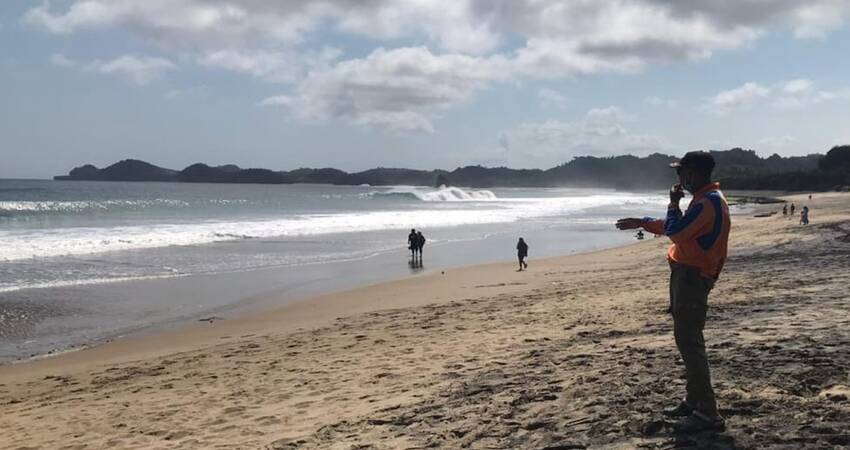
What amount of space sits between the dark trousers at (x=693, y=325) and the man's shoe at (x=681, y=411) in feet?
0.20

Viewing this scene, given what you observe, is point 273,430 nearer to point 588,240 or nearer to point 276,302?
point 276,302

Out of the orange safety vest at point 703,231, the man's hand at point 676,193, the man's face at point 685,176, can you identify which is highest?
the man's face at point 685,176

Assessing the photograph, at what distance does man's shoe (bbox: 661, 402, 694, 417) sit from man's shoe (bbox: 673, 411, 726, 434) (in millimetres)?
122

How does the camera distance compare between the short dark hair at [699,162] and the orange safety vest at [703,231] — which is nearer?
the orange safety vest at [703,231]

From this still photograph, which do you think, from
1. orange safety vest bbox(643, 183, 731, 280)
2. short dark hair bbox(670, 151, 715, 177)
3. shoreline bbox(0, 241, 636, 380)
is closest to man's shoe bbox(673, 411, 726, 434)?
orange safety vest bbox(643, 183, 731, 280)

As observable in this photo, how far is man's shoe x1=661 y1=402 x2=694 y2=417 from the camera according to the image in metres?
4.36

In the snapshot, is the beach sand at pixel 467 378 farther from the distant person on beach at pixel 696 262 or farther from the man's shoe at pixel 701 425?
the distant person on beach at pixel 696 262

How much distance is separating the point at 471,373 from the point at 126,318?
873cm

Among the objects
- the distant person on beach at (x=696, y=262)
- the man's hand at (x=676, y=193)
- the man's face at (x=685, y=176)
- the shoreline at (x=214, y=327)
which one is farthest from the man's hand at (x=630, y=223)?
the shoreline at (x=214, y=327)

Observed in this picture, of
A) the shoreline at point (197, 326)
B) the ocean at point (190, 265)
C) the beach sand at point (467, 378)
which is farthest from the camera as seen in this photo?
the ocean at point (190, 265)

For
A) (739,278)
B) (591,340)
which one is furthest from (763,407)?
(739,278)

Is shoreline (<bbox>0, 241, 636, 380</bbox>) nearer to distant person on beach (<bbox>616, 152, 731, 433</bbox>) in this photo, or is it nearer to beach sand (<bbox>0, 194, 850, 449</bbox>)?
beach sand (<bbox>0, 194, 850, 449</bbox>)

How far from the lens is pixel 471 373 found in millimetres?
6797

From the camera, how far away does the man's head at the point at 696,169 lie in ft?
13.8
